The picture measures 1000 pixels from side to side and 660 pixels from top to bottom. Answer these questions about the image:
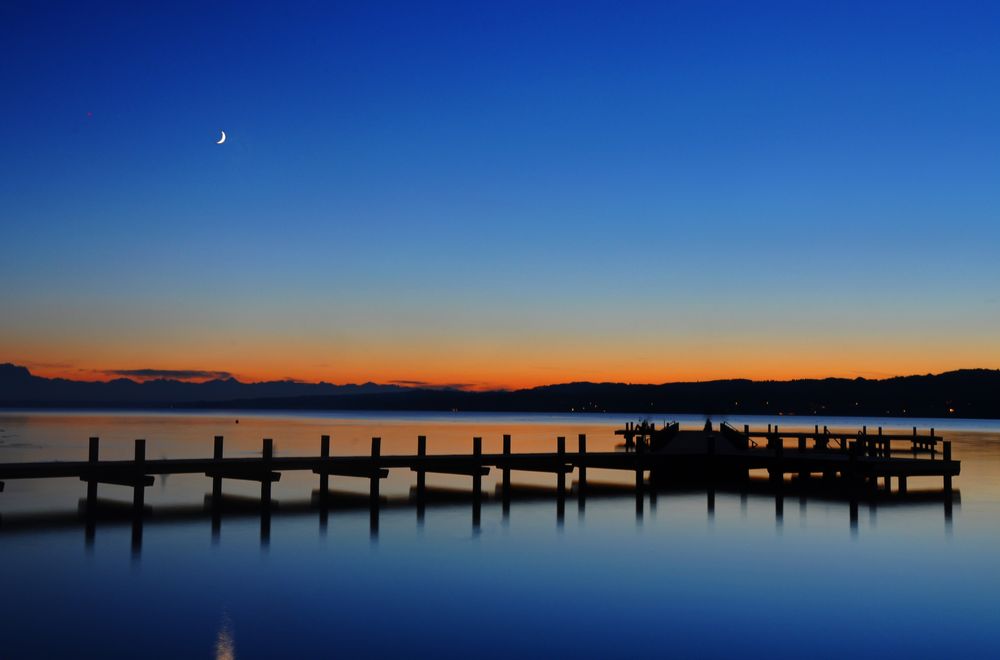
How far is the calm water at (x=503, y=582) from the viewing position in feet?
53.1

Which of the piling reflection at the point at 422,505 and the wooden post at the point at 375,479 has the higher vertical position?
the wooden post at the point at 375,479

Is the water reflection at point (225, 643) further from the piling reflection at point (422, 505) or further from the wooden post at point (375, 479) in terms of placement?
the wooden post at point (375, 479)

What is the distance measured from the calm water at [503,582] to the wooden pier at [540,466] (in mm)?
1328

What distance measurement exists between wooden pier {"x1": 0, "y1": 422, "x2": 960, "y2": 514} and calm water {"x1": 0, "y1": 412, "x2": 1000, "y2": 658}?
4.36 feet

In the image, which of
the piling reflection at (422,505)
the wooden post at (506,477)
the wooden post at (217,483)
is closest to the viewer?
the piling reflection at (422,505)

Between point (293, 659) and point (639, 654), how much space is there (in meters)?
5.31

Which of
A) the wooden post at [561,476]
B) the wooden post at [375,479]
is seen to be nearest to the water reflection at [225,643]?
the wooden post at [375,479]

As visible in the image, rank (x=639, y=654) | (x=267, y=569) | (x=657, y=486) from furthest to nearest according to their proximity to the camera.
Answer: (x=657, y=486), (x=267, y=569), (x=639, y=654)

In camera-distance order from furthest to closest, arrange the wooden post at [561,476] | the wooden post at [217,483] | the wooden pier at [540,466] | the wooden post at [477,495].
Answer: the wooden post at [561,476], the wooden post at [477,495], the wooden post at [217,483], the wooden pier at [540,466]

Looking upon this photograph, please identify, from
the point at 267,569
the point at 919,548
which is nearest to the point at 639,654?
the point at 267,569

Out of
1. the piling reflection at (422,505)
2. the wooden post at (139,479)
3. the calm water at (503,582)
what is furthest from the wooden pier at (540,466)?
the calm water at (503,582)

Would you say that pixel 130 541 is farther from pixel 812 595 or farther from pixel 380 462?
pixel 812 595

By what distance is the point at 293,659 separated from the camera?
47.8 ft

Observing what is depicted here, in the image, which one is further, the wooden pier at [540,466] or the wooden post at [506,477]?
the wooden post at [506,477]
